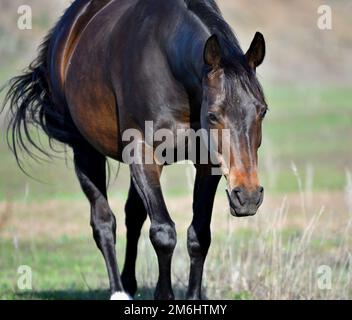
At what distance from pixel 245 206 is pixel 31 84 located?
3738mm

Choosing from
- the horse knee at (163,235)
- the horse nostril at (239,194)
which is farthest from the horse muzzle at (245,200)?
the horse knee at (163,235)

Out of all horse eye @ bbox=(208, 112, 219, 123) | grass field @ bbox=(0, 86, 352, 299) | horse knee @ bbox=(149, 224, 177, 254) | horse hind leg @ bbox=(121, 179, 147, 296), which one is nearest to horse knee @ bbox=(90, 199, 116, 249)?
horse hind leg @ bbox=(121, 179, 147, 296)

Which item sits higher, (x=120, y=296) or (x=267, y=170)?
(x=120, y=296)

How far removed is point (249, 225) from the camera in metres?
11.9

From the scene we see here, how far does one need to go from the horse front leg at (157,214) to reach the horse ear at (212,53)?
1.11 m

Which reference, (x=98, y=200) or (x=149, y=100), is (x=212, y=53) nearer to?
(x=149, y=100)

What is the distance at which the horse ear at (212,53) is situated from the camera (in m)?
6.35

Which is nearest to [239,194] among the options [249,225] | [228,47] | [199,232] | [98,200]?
[228,47]

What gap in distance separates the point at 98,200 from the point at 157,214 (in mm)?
1459

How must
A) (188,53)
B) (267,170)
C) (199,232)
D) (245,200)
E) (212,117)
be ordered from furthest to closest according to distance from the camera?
(267,170) < (199,232) < (188,53) < (212,117) < (245,200)

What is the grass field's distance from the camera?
9266 mm

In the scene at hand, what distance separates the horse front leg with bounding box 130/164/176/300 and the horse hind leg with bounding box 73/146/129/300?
102 cm

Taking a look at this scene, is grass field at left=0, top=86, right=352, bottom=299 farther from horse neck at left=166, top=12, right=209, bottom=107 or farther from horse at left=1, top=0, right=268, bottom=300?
horse neck at left=166, top=12, right=209, bottom=107

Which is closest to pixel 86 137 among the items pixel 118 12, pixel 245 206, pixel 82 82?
pixel 82 82
